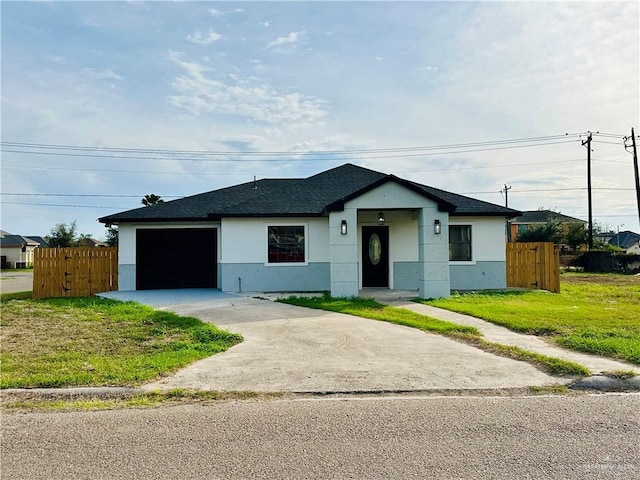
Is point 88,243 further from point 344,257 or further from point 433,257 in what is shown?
point 433,257

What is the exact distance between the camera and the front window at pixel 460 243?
16516 mm

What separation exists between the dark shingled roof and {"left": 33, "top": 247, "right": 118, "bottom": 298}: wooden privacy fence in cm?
160

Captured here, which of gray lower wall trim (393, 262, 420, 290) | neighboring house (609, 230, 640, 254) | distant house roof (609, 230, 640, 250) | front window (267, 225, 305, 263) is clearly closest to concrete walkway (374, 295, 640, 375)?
gray lower wall trim (393, 262, 420, 290)

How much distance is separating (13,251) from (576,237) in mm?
67791

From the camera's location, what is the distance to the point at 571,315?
33.7ft

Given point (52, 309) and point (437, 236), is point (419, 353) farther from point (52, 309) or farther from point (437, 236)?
point (52, 309)

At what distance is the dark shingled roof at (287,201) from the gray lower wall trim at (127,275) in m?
1.74

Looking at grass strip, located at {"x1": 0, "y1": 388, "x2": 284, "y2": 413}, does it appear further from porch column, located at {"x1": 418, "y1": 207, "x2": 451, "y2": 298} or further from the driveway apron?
porch column, located at {"x1": 418, "y1": 207, "x2": 451, "y2": 298}

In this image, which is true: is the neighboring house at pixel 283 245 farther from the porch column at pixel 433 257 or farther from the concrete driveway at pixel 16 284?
the concrete driveway at pixel 16 284

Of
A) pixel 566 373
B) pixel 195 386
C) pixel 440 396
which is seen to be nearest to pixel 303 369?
pixel 195 386

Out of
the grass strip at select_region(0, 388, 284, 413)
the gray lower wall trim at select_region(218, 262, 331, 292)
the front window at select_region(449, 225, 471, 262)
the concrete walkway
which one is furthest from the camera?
the front window at select_region(449, 225, 471, 262)

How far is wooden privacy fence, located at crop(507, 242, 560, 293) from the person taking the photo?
56.1 feet

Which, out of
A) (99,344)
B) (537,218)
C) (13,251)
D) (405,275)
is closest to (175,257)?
(405,275)

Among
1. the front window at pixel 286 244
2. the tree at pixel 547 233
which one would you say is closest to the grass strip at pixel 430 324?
the front window at pixel 286 244
